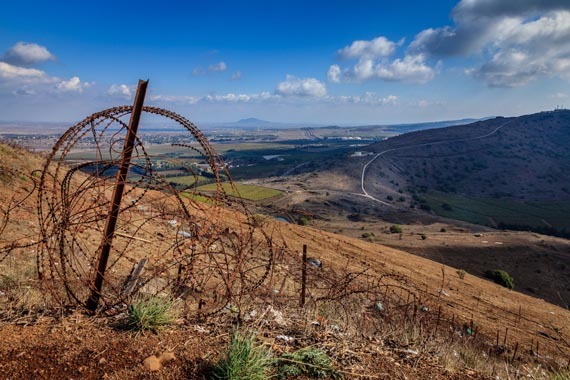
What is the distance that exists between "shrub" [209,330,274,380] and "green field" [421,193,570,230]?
85.6m

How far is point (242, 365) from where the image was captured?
3.37m

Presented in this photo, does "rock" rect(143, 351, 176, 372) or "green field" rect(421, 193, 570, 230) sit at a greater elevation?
"rock" rect(143, 351, 176, 372)

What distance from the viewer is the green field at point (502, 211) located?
76.3 m

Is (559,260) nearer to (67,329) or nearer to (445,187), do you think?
(67,329)

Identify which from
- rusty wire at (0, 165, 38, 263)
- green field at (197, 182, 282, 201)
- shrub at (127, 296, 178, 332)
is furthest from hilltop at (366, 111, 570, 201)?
shrub at (127, 296, 178, 332)

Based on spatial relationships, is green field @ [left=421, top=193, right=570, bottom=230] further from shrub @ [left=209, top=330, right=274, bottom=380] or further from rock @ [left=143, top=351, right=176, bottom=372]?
Answer: rock @ [left=143, top=351, right=176, bottom=372]

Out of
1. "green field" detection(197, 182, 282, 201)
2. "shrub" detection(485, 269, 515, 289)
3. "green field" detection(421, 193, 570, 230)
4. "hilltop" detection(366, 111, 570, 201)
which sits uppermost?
"hilltop" detection(366, 111, 570, 201)

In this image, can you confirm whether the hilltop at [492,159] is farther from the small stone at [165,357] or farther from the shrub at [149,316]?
the small stone at [165,357]

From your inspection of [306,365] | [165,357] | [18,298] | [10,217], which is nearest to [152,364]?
[165,357]

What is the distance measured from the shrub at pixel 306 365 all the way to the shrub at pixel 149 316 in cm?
161

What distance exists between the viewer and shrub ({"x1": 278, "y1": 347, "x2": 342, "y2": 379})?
3.74m

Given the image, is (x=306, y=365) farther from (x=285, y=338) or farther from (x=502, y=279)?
(x=502, y=279)

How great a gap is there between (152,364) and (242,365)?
3.36 feet

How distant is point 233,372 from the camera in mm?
3270
